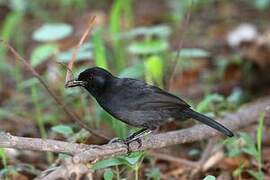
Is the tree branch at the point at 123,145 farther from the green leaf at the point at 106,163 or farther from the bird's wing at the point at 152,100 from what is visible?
the bird's wing at the point at 152,100

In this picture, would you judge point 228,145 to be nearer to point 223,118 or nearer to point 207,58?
point 223,118

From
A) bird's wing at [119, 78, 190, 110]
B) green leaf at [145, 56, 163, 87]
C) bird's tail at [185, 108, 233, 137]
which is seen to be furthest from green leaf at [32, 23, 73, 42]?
bird's tail at [185, 108, 233, 137]

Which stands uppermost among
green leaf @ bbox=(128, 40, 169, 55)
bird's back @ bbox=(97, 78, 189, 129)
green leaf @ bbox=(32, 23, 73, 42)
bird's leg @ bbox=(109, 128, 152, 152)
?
green leaf @ bbox=(32, 23, 73, 42)

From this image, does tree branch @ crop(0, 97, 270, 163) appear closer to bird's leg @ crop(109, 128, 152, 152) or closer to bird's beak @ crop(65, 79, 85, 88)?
bird's leg @ crop(109, 128, 152, 152)

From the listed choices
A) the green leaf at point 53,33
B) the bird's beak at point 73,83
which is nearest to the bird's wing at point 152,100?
the bird's beak at point 73,83

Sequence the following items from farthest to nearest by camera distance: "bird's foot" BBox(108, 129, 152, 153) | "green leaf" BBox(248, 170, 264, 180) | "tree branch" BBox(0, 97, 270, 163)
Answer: "green leaf" BBox(248, 170, 264, 180) < "bird's foot" BBox(108, 129, 152, 153) < "tree branch" BBox(0, 97, 270, 163)

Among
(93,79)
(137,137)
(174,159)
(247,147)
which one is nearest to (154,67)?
(174,159)

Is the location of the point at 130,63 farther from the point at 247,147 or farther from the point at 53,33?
the point at 247,147
